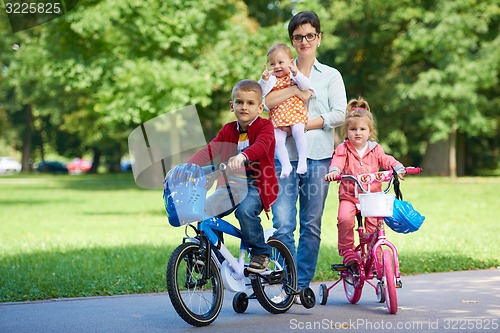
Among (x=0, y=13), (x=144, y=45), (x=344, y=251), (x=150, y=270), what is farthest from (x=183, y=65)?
(x=344, y=251)

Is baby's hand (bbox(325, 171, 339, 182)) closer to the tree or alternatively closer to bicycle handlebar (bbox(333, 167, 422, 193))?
bicycle handlebar (bbox(333, 167, 422, 193))

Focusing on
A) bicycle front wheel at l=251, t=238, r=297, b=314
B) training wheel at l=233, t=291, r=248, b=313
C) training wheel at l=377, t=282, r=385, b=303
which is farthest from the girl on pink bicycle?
training wheel at l=233, t=291, r=248, b=313

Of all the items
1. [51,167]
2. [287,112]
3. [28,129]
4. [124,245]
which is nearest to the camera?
[287,112]

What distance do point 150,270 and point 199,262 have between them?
4.02 m

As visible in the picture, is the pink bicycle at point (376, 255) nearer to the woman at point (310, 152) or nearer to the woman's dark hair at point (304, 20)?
the woman at point (310, 152)

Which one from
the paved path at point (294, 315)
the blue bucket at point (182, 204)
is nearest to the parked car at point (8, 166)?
the paved path at point (294, 315)

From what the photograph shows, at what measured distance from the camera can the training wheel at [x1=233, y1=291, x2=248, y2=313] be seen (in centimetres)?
739

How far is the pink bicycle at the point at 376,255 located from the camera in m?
7.09

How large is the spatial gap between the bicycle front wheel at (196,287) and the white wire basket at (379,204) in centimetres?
131

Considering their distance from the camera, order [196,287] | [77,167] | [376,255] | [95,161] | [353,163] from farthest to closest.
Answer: [77,167], [95,161], [353,163], [376,255], [196,287]

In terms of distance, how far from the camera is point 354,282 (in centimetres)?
773

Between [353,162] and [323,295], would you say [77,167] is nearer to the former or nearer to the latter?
[323,295]

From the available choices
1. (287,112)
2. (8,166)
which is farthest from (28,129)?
(287,112)

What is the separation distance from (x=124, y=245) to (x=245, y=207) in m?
7.75
